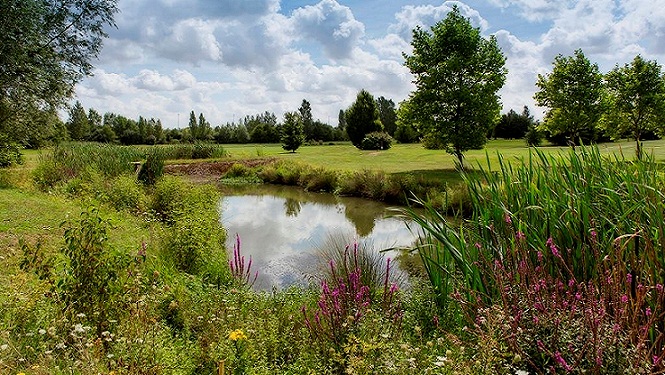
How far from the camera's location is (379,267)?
6.82 m

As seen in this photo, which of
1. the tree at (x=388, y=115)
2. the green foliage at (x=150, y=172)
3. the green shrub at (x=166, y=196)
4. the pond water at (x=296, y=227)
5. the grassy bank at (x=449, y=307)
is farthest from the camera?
the tree at (x=388, y=115)

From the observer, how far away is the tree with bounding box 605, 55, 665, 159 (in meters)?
21.9

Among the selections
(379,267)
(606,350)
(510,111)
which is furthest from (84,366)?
(510,111)

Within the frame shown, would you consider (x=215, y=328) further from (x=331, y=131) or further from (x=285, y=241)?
(x=331, y=131)

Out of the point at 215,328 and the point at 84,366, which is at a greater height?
the point at 84,366

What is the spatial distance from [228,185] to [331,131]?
3983cm

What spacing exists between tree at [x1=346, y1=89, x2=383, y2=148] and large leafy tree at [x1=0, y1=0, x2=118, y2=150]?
27.6 m

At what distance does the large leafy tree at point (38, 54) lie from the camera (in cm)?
1124

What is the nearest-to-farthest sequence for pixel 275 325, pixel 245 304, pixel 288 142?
pixel 275 325, pixel 245 304, pixel 288 142

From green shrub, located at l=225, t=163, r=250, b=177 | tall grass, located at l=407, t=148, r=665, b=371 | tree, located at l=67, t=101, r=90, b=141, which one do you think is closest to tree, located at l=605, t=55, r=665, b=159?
green shrub, located at l=225, t=163, r=250, b=177

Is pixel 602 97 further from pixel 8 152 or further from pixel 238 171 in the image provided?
pixel 8 152

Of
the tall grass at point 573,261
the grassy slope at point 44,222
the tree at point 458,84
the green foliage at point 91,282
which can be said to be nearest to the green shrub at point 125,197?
the grassy slope at point 44,222

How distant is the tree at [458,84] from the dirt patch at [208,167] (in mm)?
11276

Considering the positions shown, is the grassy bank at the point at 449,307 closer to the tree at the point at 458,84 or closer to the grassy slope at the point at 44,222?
the grassy slope at the point at 44,222
